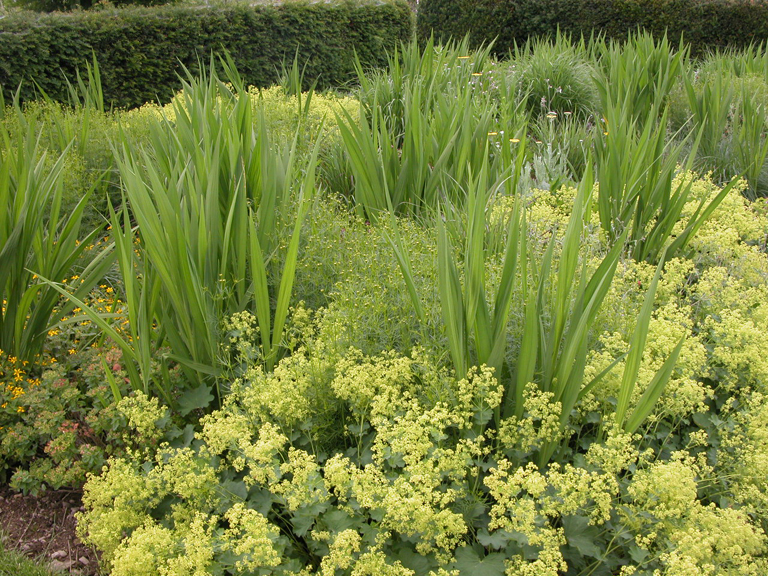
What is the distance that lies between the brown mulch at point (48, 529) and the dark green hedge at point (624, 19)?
10.1m

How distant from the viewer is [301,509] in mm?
1686

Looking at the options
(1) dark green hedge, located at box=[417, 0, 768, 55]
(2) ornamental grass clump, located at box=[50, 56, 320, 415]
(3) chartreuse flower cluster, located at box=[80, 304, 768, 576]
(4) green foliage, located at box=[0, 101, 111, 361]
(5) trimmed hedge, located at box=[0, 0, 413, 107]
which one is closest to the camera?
(3) chartreuse flower cluster, located at box=[80, 304, 768, 576]

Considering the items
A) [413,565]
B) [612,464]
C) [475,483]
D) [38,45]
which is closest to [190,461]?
[413,565]

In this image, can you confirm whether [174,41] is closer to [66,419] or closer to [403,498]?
[66,419]

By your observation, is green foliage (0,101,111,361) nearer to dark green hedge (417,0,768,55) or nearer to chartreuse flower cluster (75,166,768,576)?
chartreuse flower cluster (75,166,768,576)

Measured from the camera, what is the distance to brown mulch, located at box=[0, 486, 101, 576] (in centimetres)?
212

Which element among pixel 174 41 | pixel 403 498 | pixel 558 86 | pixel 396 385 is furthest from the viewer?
pixel 174 41

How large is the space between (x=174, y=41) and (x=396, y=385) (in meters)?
7.74

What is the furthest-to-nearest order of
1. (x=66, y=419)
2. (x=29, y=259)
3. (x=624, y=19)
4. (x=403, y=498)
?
(x=624, y=19)
(x=29, y=259)
(x=66, y=419)
(x=403, y=498)

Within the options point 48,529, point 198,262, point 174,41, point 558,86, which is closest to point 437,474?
point 198,262

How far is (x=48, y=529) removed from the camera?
2262 mm

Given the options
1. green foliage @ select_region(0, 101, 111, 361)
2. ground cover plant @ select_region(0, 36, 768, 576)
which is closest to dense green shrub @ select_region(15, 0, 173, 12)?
ground cover plant @ select_region(0, 36, 768, 576)

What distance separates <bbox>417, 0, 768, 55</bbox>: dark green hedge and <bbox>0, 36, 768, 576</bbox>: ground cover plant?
8672 mm

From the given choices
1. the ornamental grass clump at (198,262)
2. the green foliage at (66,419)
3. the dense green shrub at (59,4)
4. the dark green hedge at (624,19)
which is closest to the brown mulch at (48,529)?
the green foliage at (66,419)
